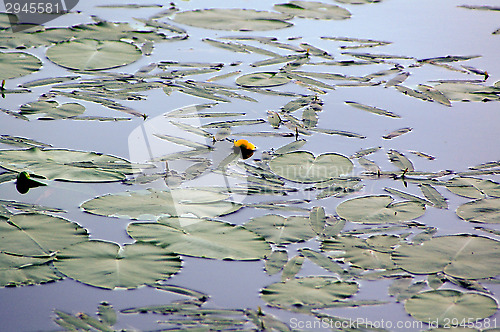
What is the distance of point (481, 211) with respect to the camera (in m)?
1.99

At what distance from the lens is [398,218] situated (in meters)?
1.94

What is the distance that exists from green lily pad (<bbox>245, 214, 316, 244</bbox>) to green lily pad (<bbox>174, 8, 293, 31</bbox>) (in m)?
2.02

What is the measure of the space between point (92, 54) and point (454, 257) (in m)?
2.12

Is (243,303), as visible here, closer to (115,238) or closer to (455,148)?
(115,238)

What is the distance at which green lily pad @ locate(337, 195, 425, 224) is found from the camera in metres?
1.94

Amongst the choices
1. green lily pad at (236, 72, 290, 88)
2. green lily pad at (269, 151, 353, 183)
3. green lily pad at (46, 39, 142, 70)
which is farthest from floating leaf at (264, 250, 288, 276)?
green lily pad at (46, 39, 142, 70)

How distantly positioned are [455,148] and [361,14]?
6.27 feet

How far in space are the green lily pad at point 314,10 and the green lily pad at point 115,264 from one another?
8.76ft

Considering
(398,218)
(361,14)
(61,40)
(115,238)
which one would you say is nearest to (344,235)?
(398,218)

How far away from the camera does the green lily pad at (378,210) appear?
194 centimetres

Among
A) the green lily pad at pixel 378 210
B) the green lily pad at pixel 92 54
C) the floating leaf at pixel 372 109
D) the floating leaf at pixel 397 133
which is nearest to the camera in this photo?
the green lily pad at pixel 378 210

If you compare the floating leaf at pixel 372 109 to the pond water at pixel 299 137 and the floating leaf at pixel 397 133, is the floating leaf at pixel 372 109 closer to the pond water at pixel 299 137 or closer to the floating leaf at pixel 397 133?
the pond water at pixel 299 137

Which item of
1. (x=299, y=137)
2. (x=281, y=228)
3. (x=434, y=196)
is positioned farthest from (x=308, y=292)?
(x=299, y=137)

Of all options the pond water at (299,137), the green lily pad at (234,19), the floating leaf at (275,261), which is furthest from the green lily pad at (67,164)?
the green lily pad at (234,19)
